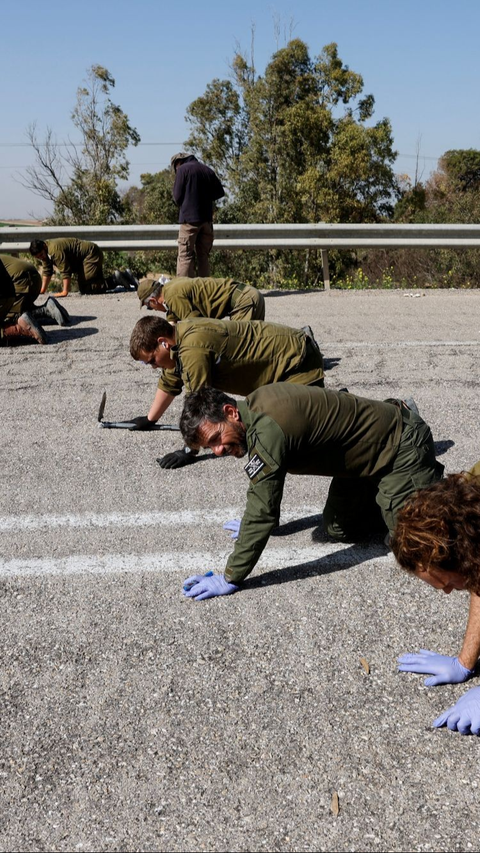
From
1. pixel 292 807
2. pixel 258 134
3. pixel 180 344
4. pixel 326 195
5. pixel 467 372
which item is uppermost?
pixel 258 134

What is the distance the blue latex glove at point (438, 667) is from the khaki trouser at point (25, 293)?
6.45m

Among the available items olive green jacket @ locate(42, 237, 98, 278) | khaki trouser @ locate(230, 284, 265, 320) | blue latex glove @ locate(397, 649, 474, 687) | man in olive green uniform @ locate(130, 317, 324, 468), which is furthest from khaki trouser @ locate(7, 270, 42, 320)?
blue latex glove @ locate(397, 649, 474, 687)

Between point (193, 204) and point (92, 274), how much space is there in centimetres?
238

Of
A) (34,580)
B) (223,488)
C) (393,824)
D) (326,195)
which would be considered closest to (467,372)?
(223,488)

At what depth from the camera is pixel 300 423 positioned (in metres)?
3.34

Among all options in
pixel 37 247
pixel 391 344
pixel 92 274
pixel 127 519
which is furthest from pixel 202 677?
pixel 92 274

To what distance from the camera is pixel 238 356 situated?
476 centimetres

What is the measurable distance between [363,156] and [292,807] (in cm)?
2307

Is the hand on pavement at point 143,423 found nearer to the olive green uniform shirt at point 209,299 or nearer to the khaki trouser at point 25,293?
the olive green uniform shirt at point 209,299

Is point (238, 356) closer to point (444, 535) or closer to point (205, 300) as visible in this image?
point (205, 300)

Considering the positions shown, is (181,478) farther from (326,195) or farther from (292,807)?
(326,195)

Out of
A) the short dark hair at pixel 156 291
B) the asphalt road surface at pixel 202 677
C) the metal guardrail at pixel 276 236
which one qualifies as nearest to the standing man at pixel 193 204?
the metal guardrail at pixel 276 236

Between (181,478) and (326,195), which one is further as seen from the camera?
(326,195)

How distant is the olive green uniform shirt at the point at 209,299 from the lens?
19.3 feet
